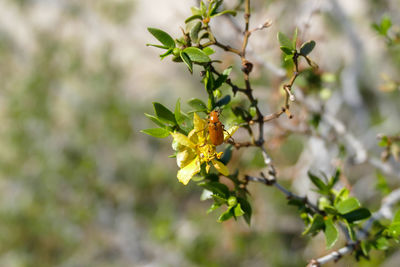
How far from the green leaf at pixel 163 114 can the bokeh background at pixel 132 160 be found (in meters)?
0.96

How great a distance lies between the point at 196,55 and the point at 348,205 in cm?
56

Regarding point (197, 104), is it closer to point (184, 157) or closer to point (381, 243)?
point (184, 157)

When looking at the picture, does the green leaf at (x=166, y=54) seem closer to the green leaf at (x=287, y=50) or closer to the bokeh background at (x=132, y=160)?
the green leaf at (x=287, y=50)

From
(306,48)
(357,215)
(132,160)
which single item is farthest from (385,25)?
(132,160)

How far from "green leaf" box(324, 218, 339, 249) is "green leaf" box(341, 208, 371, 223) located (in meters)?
0.05

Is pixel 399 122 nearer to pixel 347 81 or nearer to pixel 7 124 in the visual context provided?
pixel 347 81

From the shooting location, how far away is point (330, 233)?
0.93m

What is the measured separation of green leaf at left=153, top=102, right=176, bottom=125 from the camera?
867 mm

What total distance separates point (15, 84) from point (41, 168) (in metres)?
1.22

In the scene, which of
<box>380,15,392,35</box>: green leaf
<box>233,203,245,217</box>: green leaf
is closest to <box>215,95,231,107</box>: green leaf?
<box>233,203,245,217</box>: green leaf

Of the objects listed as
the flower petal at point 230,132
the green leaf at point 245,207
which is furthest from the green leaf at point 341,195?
the flower petal at point 230,132

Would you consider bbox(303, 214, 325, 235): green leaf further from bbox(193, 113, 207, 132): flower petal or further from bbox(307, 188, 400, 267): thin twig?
bbox(193, 113, 207, 132): flower petal

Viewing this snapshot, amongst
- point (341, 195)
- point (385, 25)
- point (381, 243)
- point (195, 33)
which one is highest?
point (385, 25)

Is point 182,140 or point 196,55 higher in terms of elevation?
point 196,55
